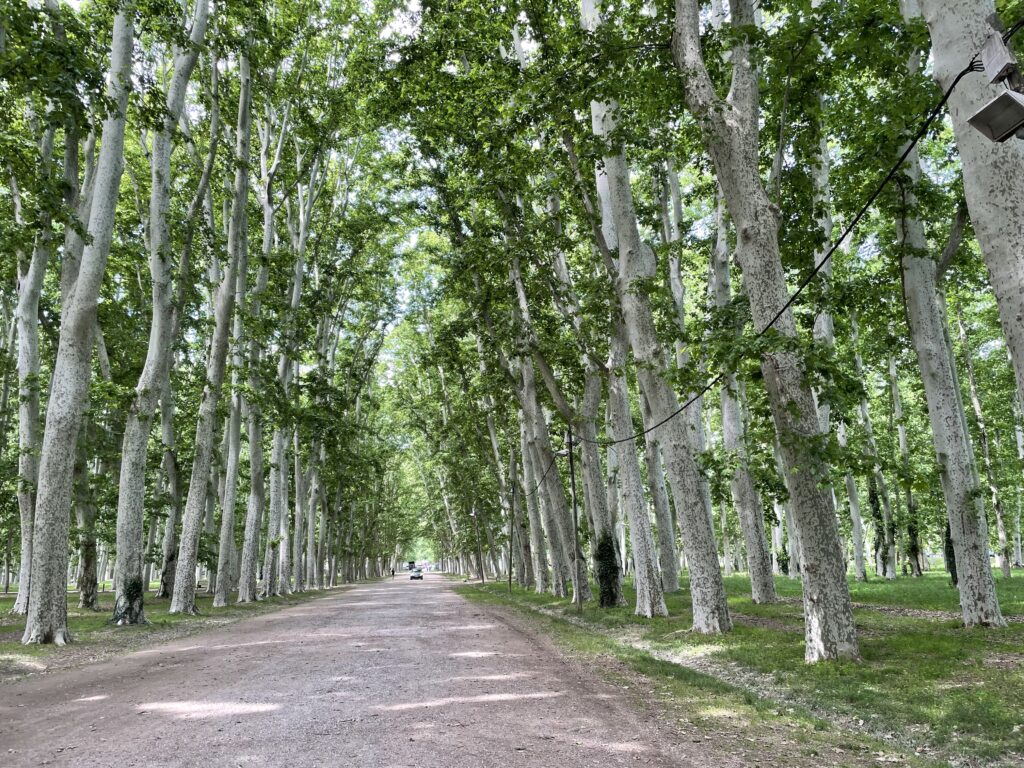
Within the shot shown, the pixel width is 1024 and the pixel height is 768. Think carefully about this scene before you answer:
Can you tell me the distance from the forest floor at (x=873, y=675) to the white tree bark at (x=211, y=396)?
10.2m

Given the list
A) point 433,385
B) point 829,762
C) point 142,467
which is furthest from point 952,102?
point 433,385

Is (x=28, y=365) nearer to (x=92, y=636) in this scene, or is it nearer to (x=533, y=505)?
(x=92, y=636)

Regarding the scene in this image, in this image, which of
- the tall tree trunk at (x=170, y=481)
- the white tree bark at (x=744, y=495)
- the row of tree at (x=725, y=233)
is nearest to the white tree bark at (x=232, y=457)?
the tall tree trunk at (x=170, y=481)

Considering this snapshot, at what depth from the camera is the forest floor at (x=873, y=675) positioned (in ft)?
16.1

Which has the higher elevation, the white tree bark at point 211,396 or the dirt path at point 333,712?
the white tree bark at point 211,396

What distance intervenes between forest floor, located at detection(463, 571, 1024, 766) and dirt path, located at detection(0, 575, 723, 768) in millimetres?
1179

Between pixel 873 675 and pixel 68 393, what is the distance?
40.4 ft

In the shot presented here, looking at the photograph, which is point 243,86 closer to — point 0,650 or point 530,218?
point 530,218

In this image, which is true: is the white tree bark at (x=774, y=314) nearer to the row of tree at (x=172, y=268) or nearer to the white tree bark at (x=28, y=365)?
the row of tree at (x=172, y=268)

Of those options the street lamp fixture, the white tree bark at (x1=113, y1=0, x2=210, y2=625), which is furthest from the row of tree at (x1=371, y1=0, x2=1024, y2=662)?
the white tree bark at (x1=113, y1=0, x2=210, y2=625)

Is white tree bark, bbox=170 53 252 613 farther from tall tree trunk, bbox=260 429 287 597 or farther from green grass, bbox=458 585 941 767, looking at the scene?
green grass, bbox=458 585 941 767

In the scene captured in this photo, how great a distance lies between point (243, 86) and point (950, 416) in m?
18.1

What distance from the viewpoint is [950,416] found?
1009 centimetres

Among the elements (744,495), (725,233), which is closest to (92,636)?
(744,495)
